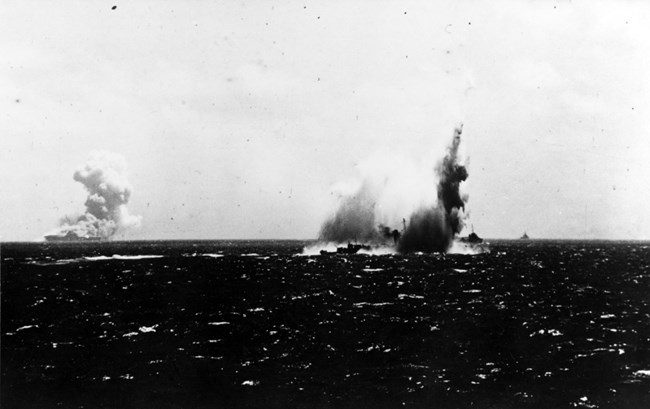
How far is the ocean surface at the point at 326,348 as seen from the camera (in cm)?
2220

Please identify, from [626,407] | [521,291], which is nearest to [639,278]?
[521,291]

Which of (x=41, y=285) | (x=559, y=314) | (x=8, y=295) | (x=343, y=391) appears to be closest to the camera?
(x=343, y=391)

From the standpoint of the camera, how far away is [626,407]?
20859 mm

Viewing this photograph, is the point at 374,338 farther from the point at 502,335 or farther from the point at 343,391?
the point at 343,391

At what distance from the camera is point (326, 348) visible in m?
30.5

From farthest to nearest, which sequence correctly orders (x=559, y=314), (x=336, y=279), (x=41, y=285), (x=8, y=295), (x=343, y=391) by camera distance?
(x=336, y=279) → (x=41, y=285) → (x=8, y=295) → (x=559, y=314) → (x=343, y=391)

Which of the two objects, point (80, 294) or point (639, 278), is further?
point (639, 278)

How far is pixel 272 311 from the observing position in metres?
44.3

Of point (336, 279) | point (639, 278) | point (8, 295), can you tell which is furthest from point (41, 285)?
point (639, 278)

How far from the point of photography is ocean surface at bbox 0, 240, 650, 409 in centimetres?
2220

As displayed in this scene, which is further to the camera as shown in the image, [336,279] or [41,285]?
[336,279]

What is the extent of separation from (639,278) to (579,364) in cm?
5725

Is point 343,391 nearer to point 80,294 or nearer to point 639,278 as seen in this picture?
point 80,294

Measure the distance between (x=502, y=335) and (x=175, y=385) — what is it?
756 inches
